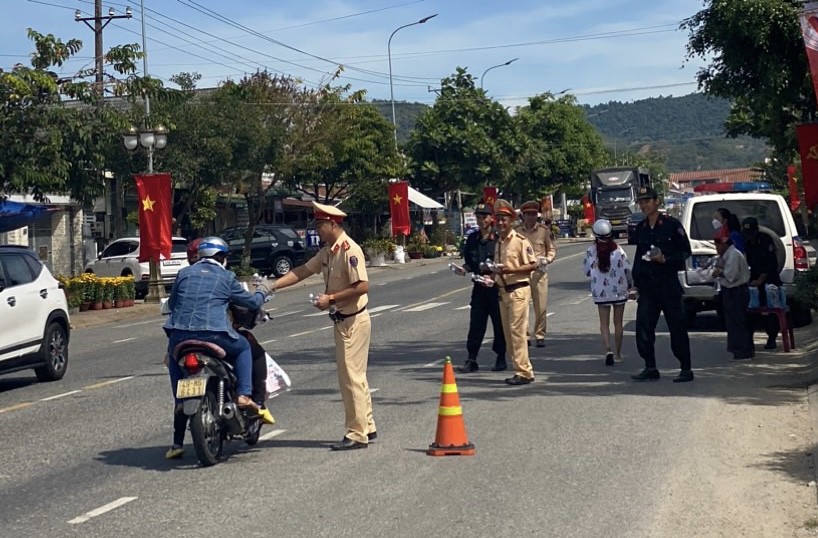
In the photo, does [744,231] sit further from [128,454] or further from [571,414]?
[128,454]

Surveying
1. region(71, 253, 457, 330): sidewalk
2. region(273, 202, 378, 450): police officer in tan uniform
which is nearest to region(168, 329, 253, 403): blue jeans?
region(273, 202, 378, 450): police officer in tan uniform

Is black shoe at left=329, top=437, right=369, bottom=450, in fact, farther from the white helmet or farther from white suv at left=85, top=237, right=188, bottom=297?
white suv at left=85, top=237, right=188, bottom=297

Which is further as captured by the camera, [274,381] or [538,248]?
[538,248]

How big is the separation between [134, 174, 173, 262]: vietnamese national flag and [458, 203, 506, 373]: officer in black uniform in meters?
15.9

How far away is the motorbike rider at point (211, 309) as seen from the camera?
854cm

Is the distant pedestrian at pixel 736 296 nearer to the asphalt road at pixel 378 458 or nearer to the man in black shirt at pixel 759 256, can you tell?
the asphalt road at pixel 378 458

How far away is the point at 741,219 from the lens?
17438mm

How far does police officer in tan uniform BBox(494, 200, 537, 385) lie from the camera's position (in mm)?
12086

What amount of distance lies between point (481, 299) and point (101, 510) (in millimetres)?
6611

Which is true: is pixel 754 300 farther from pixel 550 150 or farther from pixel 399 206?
pixel 550 150

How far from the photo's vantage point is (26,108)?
23594 millimetres

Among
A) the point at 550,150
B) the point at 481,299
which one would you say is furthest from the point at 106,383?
the point at 550,150

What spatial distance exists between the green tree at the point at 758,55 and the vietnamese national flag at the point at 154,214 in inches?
666

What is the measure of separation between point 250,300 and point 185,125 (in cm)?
2891
